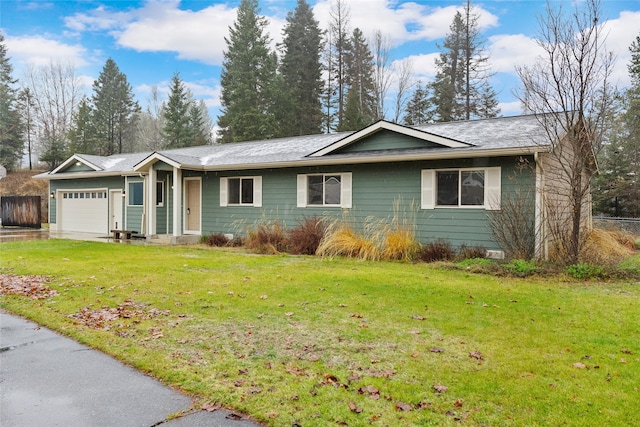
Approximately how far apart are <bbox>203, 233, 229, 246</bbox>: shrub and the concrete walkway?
9.78m

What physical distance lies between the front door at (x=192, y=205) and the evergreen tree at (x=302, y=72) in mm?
15651

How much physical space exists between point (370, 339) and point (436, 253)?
21.4 feet

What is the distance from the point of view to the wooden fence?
2266 cm

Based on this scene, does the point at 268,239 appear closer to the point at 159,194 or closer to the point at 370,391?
the point at 159,194

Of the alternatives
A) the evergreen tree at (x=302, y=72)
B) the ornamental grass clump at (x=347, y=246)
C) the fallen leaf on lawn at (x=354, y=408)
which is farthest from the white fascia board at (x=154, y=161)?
the evergreen tree at (x=302, y=72)

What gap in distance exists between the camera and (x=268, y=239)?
12.5m

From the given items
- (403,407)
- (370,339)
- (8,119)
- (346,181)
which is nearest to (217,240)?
(346,181)

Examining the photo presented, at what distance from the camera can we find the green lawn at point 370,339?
3051 millimetres

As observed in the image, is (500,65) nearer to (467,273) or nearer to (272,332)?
(467,273)

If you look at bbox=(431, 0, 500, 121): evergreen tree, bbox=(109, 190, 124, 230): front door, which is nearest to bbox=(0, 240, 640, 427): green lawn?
bbox=(109, 190, 124, 230): front door

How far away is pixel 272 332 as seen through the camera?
4.70 meters

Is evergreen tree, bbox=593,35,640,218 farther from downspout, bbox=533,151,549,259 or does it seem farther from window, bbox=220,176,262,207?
window, bbox=220,176,262,207

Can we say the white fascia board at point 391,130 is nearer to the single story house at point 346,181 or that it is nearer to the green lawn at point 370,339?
the single story house at point 346,181

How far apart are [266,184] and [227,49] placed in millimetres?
24049
